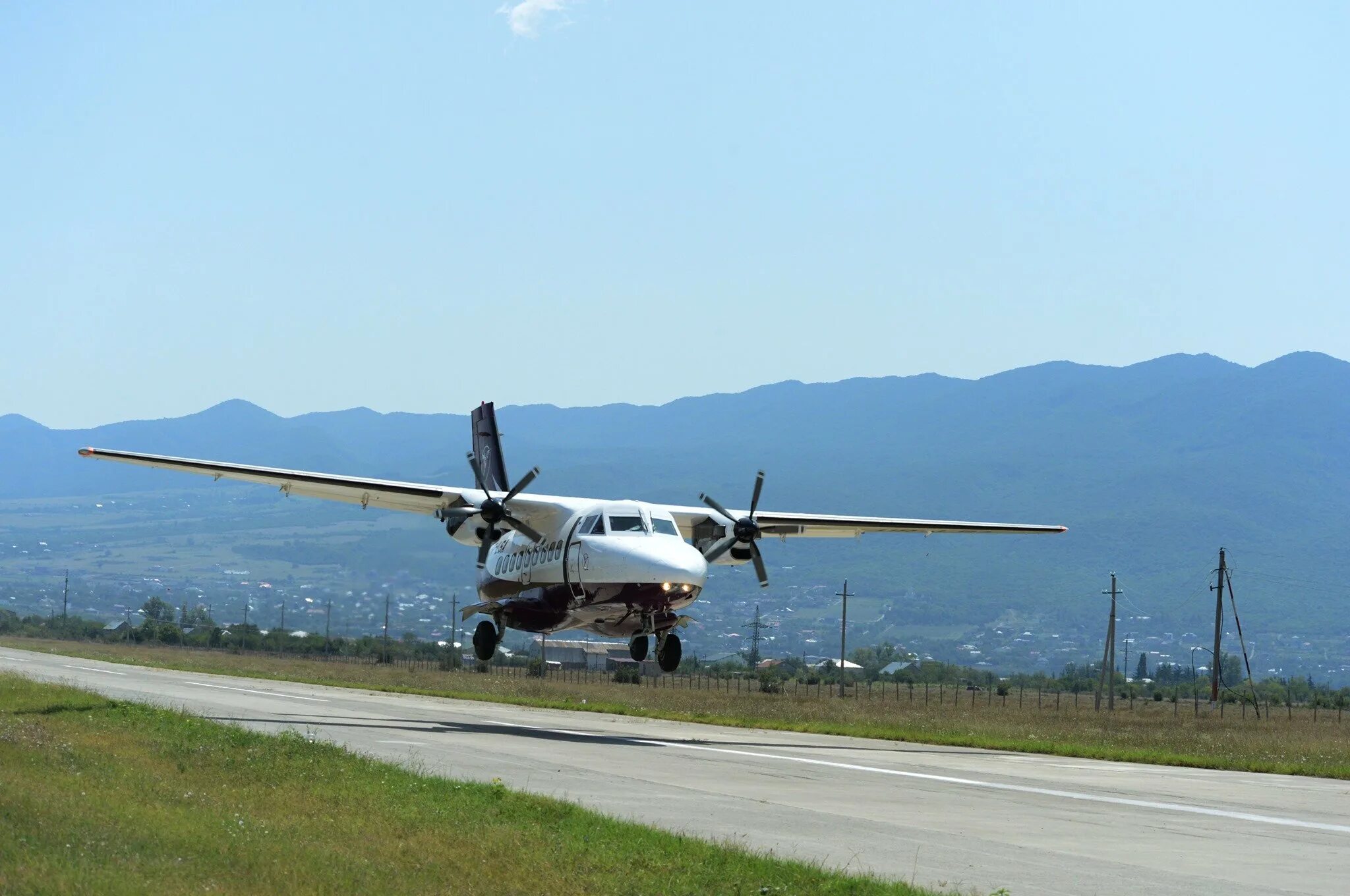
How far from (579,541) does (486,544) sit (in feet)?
12.7

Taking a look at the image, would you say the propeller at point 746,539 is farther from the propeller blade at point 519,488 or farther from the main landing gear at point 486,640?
the main landing gear at point 486,640

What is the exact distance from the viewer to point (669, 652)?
3484 cm

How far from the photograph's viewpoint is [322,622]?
428 feet

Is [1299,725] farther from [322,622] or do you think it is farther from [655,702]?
[322,622]

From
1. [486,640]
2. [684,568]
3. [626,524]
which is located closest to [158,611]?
[486,640]

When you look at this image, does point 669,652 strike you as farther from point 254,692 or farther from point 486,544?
point 254,692

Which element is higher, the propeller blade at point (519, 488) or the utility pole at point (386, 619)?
the propeller blade at point (519, 488)

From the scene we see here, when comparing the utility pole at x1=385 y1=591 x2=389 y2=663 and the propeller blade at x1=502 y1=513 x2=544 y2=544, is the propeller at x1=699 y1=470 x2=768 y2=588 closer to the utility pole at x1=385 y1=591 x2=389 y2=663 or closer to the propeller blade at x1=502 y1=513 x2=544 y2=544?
the propeller blade at x1=502 y1=513 x2=544 y2=544

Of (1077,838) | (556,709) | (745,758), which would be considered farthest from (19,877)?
(556,709)

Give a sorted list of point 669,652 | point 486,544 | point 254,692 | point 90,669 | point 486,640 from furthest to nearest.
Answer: point 90,669, point 254,692, point 486,640, point 669,652, point 486,544

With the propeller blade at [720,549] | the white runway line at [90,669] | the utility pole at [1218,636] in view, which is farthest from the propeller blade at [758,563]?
the utility pole at [1218,636]

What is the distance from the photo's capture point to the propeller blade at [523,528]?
3216 centimetres

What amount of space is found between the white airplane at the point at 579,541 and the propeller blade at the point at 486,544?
0.04m

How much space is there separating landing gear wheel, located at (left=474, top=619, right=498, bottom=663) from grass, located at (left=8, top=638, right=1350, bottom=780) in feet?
11.8
